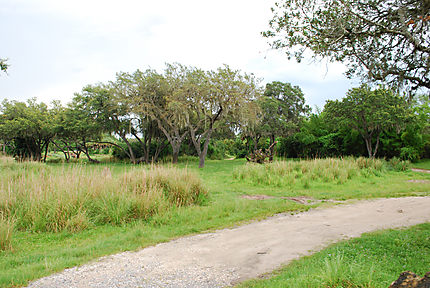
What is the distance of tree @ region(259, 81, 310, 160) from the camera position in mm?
32688

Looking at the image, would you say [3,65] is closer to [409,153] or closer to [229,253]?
[229,253]

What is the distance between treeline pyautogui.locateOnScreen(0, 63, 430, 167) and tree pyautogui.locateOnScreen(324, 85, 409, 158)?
0.23 feet

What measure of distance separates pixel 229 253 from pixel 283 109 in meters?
31.5

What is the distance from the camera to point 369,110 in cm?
2344

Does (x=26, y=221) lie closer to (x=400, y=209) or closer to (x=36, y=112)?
(x=400, y=209)

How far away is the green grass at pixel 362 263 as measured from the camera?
2732 mm

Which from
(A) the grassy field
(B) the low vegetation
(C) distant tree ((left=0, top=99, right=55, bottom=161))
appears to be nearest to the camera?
(A) the grassy field

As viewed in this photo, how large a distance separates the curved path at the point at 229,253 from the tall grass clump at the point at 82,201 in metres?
2.13

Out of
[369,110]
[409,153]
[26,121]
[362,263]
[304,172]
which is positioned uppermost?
[369,110]

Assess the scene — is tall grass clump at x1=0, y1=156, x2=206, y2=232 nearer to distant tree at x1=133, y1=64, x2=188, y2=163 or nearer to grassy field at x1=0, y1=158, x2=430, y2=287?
grassy field at x1=0, y1=158, x2=430, y2=287

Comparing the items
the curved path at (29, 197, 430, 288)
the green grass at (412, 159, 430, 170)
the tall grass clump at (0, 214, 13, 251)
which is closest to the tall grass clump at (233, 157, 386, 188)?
the curved path at (29, 197, 430, 288)

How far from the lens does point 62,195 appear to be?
6.72 m

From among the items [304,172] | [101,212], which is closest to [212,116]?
[304,172]

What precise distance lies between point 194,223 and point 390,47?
7.28 m
